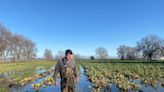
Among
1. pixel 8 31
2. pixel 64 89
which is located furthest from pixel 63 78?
pixel 8 31

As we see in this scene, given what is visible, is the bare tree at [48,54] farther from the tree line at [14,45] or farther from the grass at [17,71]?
the grass at [17,71]

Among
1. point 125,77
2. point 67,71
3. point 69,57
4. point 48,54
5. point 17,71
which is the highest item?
point 48,54

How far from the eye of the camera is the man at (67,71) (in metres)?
7.28

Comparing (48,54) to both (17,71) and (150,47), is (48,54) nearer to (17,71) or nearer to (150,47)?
(150,47)

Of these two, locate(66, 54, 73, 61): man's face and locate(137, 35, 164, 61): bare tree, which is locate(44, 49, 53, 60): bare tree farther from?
locate(66, 54, 73, 61): man's face

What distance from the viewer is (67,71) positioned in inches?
288

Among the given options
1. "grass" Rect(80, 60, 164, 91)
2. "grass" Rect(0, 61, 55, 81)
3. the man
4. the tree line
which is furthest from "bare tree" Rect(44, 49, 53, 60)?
the man

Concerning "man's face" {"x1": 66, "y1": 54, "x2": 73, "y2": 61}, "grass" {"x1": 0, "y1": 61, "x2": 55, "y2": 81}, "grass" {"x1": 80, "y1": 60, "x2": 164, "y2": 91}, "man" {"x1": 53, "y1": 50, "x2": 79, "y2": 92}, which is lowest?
"grass" {"x1": 0, "y1": 61, "x2": 55, "y2": 81}

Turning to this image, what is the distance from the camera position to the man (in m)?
7.28

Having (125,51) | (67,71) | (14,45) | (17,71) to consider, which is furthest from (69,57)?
(125,51)

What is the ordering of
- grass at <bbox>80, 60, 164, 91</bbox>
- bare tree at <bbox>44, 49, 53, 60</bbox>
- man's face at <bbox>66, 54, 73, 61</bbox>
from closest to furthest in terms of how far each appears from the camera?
man's face at <bbox>66, 54, 73, 61</bbox>, grass at <bbox>80, 60, 164, 91</bbox>, bare tree at <bbox>44, 49, 53, 60</bbox>

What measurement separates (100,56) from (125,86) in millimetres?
120001

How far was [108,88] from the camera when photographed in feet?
44.7

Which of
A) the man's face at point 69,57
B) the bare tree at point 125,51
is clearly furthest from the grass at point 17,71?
the bare tree at point 125,51
